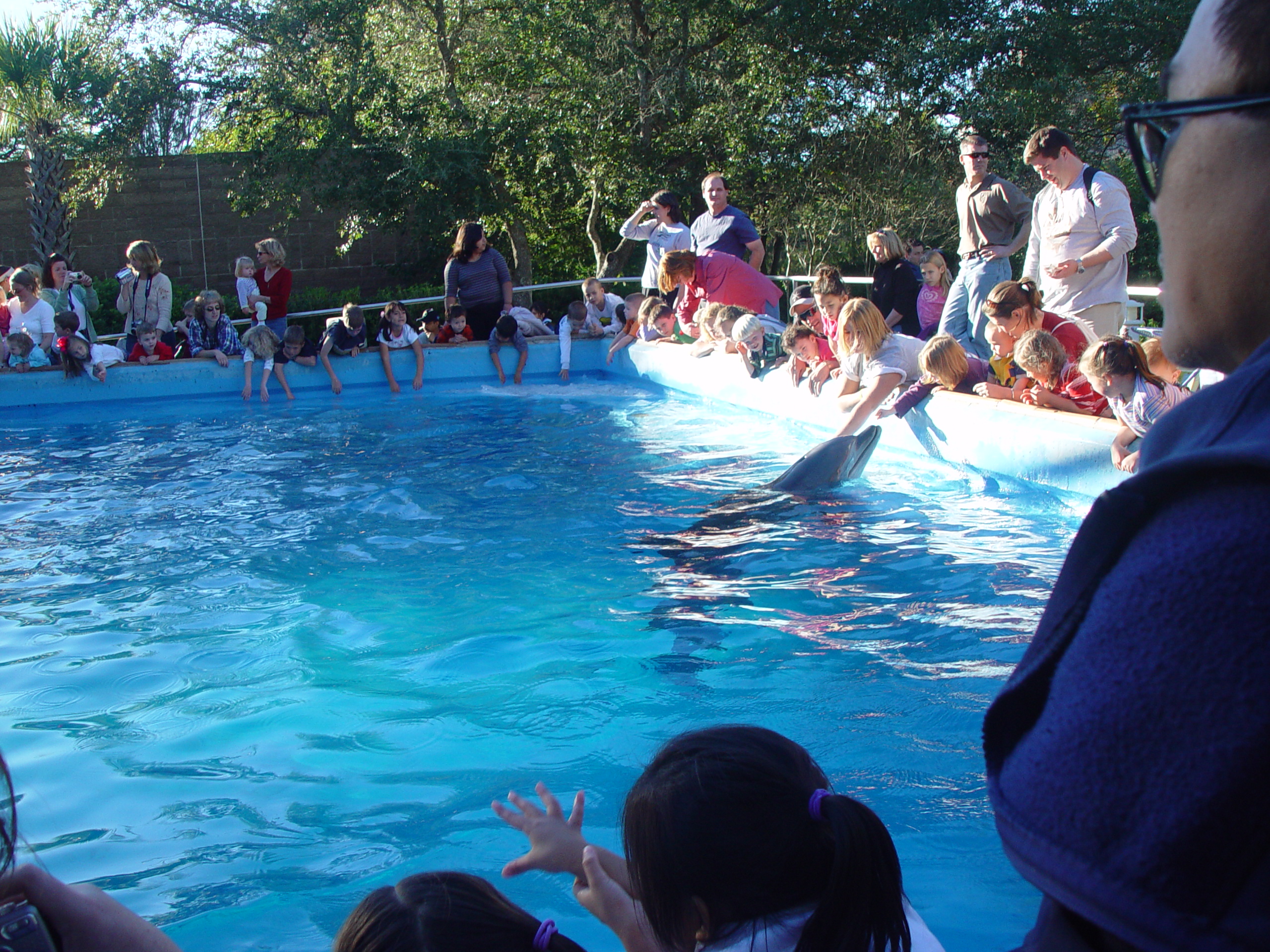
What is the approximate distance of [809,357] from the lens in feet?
27.9

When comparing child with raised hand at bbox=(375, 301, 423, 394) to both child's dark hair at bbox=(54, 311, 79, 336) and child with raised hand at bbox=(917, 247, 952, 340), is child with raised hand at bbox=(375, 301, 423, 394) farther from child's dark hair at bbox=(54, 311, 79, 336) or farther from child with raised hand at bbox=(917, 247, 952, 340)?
child with raised hand at bbox=(917, 247, 952, 340)

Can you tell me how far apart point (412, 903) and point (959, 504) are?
5.23 metres

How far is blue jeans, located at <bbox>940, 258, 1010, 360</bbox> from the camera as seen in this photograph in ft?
24.6

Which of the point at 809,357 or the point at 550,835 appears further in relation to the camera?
the point at 809,357

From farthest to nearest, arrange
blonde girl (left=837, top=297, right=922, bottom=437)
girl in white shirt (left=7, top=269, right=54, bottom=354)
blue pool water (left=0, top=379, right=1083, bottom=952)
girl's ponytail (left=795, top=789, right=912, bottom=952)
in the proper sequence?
girl in white shirt (left=7, top=269, right=54, bottom=354)
blonde girl (left=837, top=297, right=922, bottom=437)
blue pool water (left=0, top=379, right=1083, bottom=952)
girl's ponytail (left=795, top=789, right=912, bottom=952)

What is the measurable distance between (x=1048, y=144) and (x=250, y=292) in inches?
343

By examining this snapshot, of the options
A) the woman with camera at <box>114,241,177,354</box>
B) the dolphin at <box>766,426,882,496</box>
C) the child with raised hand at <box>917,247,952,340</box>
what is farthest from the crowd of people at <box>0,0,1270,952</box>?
the woman with camera at <box>114,241,177,354</box>

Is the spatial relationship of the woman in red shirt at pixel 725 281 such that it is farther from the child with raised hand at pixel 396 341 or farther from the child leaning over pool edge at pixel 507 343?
the child with raised hand at pixel 396 341

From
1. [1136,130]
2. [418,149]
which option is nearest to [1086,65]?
[418,149]

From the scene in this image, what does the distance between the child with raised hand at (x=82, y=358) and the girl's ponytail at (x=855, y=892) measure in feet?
37.4

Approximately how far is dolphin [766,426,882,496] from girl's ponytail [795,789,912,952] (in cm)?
471

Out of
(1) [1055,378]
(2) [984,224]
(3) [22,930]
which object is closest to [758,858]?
(3) [22,930]

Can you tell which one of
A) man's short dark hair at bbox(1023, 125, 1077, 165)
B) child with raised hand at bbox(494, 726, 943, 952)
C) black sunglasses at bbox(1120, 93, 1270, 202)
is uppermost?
man's short dark hair at bbox(1023, 125, 1077, 165)

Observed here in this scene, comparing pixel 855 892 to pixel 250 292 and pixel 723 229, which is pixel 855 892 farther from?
pixel 250 292
